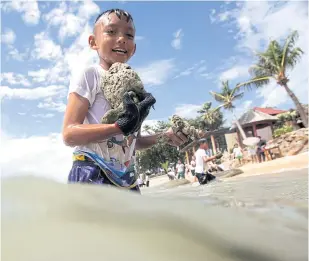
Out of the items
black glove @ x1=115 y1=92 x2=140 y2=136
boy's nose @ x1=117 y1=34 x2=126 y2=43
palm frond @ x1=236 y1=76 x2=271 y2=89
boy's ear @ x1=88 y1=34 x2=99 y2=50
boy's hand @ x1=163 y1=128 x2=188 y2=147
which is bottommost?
boy's hand @ x1=163 y1=128 x2=188 y2=147

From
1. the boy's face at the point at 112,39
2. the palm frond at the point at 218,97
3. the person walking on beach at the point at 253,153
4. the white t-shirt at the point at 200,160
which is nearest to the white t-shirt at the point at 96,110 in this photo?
the boy's face at the point at 112,39

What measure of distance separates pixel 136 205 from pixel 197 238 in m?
0.20

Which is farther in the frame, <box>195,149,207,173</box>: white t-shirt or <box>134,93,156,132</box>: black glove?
<box>195,149,207,173</box>: white t-shirt

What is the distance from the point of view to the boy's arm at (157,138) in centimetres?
177

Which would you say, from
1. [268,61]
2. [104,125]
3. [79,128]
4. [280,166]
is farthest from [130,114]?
[268,61]

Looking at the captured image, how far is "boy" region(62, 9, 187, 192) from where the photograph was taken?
146cm

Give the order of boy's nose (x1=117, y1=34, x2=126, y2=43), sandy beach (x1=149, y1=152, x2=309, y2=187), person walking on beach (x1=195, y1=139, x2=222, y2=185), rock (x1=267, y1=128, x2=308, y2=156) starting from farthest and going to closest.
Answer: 1. rock (x1=267, y1=128, x2=308, y2=156)
2. sandy beach (x1=149, y1=152, x2=309, y2=187)
3. person walking on beach (x1=195, y1=139, x2=222, y2=185)
4. boy's nose (x1=117, y1=34, x2=126, y2=43)

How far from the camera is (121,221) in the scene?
2.68ft

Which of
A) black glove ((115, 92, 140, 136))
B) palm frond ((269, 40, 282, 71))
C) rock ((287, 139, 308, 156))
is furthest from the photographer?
palm frond ((269, 40, 282, 71))

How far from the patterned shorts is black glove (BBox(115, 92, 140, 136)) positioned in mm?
283

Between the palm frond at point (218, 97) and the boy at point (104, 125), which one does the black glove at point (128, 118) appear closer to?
the boy at point (104, 125)

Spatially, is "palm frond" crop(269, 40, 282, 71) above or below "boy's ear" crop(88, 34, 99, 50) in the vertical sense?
above

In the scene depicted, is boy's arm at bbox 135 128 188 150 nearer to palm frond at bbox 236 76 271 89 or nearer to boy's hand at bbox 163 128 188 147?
boy's hand at bbox 163 128 188 147

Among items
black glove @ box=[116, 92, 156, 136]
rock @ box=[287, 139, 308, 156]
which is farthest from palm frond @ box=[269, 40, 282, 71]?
black glove @ box=[116, 92, 156, 136]
